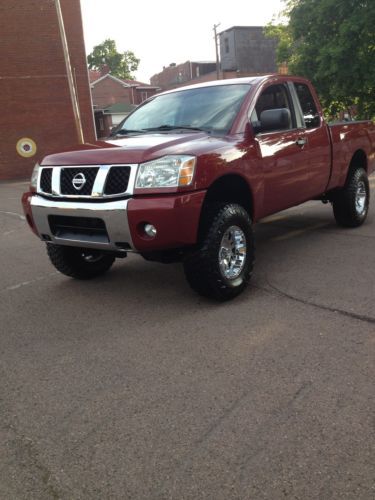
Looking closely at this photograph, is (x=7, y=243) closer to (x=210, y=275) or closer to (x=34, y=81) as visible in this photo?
(x=210, y=275)

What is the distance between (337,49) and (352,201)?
15.3 metres

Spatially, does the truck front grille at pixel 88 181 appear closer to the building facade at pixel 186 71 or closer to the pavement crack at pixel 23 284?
the pavement crack at pixel 23 284

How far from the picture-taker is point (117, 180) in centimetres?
383

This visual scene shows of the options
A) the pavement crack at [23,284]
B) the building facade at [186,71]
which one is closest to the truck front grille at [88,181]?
the pavement crack at [23,284]

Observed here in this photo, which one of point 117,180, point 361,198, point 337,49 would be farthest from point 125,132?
point 337,49

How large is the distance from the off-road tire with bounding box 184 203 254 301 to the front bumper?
0.17 m

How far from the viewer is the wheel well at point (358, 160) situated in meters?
6.75

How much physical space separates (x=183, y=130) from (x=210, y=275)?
1485 mm

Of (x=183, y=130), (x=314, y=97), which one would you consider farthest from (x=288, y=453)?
(x=314, y=97)

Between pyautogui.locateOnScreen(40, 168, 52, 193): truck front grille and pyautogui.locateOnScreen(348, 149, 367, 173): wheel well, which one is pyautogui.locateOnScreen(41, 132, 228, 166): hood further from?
pyautogui.locateOnScreen(348, 149, 367, 173): wheel well

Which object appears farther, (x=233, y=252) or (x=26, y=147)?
(x=26, y=147)

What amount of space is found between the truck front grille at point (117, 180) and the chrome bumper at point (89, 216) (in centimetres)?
10

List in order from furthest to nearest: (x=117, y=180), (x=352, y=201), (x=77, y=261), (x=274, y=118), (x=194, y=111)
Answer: (x=352, y=201)
(x=77, y=261)
(x=194, y=111)
(x=274, y=118)
(x=117, y=180)

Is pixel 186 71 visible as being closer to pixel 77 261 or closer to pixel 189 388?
pixel 77 261
